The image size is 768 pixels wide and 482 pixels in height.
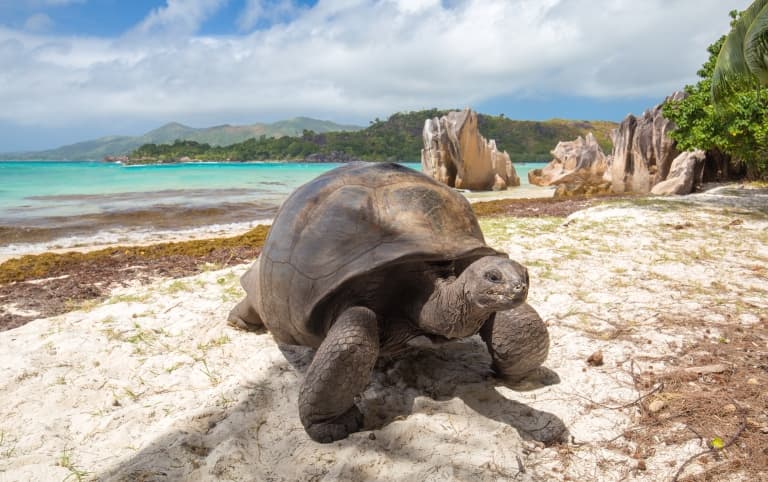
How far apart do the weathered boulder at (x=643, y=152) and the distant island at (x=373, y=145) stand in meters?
58.3

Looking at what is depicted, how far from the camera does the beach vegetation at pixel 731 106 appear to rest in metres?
8.75

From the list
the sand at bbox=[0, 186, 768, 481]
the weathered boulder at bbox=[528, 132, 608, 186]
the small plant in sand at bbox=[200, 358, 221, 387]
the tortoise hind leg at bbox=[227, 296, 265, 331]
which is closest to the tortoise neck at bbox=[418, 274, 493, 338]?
the sand at bbox=[0, 186, 768, 481]

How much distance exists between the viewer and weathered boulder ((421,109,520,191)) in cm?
2556

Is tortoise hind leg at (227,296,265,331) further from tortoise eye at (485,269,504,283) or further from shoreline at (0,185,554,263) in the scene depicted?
shoreline at (0,185,554,263)

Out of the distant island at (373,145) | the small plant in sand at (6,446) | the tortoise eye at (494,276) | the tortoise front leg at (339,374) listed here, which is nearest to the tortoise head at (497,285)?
the tortoise eye at (494,276)

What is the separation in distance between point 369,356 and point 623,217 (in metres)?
7.67

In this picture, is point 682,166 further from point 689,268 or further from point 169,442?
point 169,442

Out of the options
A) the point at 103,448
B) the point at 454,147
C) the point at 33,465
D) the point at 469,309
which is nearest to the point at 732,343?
the point at 469,309

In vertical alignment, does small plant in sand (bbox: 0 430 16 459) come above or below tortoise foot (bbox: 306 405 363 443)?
below

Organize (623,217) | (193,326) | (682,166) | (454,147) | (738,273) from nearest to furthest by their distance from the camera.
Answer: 1. (193,326)
2. (738,273)
3. (623,217)
4. (682,166)
5. (454,147)

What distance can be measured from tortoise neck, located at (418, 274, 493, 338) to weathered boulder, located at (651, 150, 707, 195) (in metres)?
15.4

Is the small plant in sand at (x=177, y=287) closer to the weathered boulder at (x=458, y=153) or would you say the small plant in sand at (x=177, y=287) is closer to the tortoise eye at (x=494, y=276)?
the tortoise eye at (x=494, y=276)

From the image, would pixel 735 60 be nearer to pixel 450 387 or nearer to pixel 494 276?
pixel 450 387

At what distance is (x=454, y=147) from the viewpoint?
25.7 metres
